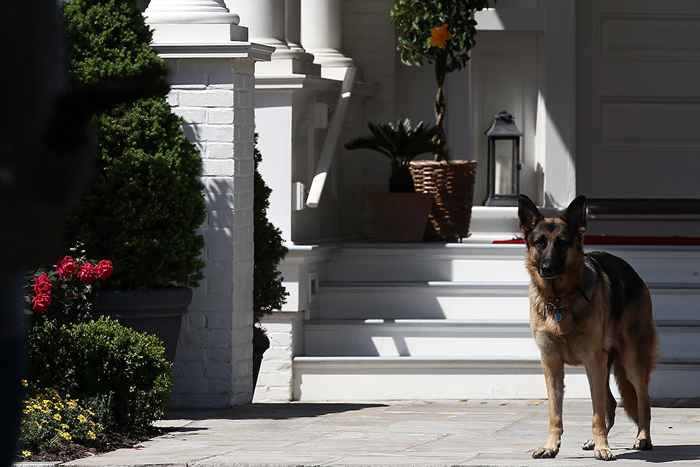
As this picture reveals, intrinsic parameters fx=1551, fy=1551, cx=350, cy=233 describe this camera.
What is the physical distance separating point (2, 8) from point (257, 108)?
8971 mm

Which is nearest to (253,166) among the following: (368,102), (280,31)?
(280,31)

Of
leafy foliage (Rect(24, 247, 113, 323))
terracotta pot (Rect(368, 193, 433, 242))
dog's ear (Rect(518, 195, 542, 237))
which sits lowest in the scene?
terracotta pot (Rect(368, 193, 433, 242))

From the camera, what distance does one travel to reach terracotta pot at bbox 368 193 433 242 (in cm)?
1123

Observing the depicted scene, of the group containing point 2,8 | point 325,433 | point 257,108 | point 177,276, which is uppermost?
point 2,8

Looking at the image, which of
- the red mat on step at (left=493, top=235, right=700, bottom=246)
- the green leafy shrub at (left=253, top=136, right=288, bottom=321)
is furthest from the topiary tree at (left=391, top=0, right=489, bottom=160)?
the green leafy shrub at (left=253, top=136, right=288, bottom=321)

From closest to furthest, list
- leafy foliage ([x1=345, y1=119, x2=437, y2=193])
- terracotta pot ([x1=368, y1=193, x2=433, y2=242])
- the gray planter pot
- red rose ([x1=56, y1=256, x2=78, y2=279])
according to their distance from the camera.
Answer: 1. red rose ([x1=56, y1=256, x2=78, y2=279])
2. the gray planter pot
3. terracotta pot ([x1=368, y1=193, x2=433, y2=242])
4. leafy foliage ([x1=345, y1=119, x2=437, y2=193])

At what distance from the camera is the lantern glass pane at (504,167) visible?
1235 cm

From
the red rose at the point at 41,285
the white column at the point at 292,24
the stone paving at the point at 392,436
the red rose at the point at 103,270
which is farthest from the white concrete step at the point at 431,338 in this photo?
the red rose at the point at 41,285

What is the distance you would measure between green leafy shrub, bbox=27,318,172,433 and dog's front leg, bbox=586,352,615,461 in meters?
2.18

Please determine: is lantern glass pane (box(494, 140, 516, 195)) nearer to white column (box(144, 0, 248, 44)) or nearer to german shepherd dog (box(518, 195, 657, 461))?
white column (box(144, 0, 248, 44))

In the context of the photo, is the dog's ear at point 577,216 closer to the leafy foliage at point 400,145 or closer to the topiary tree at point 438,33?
the leafy foliage at point 400,145

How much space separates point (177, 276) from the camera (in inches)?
328

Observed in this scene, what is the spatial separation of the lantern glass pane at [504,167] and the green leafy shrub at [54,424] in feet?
19.1

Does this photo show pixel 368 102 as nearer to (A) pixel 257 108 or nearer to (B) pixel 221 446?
(A) pixel 257 108
